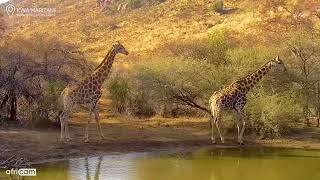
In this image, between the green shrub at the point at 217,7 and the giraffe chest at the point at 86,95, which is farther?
the green shrub at the point at 217,7

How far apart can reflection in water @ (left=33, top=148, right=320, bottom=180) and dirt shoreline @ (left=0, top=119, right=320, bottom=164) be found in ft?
2.26

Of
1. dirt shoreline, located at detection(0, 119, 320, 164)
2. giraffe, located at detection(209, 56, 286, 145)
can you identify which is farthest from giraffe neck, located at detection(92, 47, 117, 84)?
giraffe, located at detection(209, 56, 286, 145)

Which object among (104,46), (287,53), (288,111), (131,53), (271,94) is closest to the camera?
(288,111)

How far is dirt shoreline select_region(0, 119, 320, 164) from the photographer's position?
12891mm

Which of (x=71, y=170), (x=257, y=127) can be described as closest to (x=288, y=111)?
(x=257, y=127)

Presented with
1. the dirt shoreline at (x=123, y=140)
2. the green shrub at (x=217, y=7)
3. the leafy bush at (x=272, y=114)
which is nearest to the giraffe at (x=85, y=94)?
the dirt shoreline at (x=123, y=140)

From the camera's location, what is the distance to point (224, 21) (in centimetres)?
4259

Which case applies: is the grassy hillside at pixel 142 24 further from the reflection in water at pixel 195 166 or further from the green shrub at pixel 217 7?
the reflection in water at pixel 195 166

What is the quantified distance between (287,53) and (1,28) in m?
11.2

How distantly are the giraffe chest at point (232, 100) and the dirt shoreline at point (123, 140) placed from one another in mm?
1218

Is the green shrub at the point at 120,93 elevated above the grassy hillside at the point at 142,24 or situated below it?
below

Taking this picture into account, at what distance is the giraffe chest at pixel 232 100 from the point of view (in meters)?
15.7

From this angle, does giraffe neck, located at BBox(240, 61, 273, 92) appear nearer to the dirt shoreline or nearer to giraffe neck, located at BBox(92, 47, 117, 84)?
the dirt shoreline

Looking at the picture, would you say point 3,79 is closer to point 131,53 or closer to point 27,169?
point 27,169
